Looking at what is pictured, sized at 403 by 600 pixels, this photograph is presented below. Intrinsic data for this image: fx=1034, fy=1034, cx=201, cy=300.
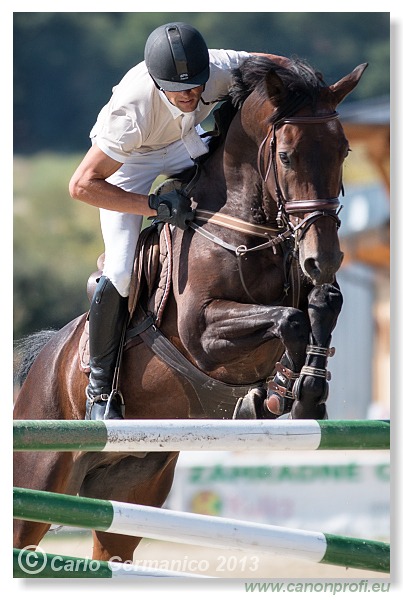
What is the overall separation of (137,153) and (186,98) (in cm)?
39

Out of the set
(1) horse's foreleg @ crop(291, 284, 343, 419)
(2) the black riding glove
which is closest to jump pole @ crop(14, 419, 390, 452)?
(1) horse's foreleg @ crop(291, 284, 343, 419)

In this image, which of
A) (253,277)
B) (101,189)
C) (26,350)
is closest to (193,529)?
(253,277)

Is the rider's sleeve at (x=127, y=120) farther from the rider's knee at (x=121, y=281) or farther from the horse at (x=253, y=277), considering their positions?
the rider's knee at (x=121, y=281)

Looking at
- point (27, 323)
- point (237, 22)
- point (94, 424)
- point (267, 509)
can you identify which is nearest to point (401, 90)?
point (94, 424)

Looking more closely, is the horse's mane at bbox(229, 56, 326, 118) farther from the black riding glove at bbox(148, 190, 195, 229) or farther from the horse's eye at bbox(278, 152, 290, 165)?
the black riding glove at bbox(148, 190, 195, 229)

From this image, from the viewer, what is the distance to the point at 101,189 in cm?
398

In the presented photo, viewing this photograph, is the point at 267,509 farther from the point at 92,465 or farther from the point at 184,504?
the point at 92,465

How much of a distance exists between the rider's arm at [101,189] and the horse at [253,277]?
19 cm

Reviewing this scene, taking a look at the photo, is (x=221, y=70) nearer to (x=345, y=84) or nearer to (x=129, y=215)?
(x=345, y=84)

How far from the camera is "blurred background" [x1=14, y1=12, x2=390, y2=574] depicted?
7.36 m

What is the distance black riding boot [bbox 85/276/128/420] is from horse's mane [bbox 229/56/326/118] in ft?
3.04

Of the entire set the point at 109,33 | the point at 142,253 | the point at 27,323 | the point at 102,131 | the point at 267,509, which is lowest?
the point at 267,509

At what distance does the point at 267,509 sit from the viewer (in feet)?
24.1

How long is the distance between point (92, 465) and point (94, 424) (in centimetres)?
180
